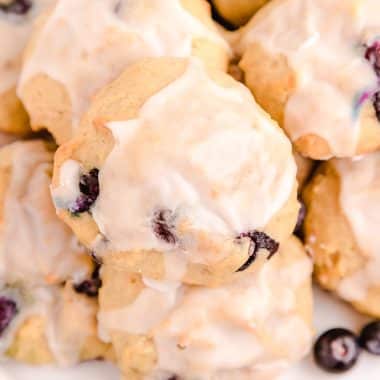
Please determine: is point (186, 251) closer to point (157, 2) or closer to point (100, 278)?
point (100, 278)

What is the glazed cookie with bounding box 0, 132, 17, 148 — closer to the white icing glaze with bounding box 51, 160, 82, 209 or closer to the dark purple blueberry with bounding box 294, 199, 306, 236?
the white icing glaze with bounding box 51, 160, 82, 209

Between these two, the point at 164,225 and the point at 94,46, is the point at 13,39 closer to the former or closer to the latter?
the point at 94,46

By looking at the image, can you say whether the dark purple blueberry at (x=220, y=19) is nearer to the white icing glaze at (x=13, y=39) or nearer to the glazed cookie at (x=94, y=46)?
the glazed cookie at (x=94, y=46)

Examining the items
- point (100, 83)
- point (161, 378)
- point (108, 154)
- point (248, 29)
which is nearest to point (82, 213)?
point (108, 154)

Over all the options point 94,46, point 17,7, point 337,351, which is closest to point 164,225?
point 94,46

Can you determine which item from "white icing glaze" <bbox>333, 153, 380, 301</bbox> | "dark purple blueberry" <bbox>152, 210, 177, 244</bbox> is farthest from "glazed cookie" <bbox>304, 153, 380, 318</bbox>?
"dark purple blueberry" <bbox>152, 210, 177, 244</bbox>

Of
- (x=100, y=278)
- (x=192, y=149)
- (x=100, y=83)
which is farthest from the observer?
(x=100, y=278)

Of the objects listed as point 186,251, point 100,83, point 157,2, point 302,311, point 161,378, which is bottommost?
point 161,378
